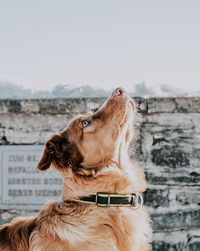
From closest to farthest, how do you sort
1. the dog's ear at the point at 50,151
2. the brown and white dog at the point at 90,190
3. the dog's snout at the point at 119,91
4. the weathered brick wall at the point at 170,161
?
the brown and white dog at the point at 90,190 → the dog's ear at the point at 50,151 → the dog's snout at the point at 119,91 → the weathered brick wall at the point at 170,161

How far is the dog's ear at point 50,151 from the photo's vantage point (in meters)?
2.34

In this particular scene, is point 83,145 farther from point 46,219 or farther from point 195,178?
point 195,178

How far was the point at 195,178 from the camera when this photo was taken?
13.3ft

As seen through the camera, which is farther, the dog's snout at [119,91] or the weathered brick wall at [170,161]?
the weathered brick wall at [170,161]

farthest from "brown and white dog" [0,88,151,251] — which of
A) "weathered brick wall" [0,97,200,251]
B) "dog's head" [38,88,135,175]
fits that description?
"weathered brick wall" [0,97,200,251]

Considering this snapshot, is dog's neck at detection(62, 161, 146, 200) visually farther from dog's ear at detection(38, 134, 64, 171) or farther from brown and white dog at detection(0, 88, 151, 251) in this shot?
dog's ear at detection(38, 134, 64, 171)

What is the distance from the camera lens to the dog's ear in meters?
2.34

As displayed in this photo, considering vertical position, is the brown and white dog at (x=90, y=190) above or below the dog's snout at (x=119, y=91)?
below

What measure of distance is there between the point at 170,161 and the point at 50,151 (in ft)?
6.71

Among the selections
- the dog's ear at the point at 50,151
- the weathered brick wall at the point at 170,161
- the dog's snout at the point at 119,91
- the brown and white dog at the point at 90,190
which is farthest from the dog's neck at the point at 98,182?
the weathered brick wall at the point at 170,161

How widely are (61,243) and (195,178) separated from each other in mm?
2327

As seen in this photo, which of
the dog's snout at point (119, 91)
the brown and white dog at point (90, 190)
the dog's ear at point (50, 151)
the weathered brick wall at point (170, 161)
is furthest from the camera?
the weathered brick wall at point (170, 161)

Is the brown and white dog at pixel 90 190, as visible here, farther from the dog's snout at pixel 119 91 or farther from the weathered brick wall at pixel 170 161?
the weathered brick wall at pixel 170 161

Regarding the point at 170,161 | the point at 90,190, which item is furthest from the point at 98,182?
the point at 170,161
